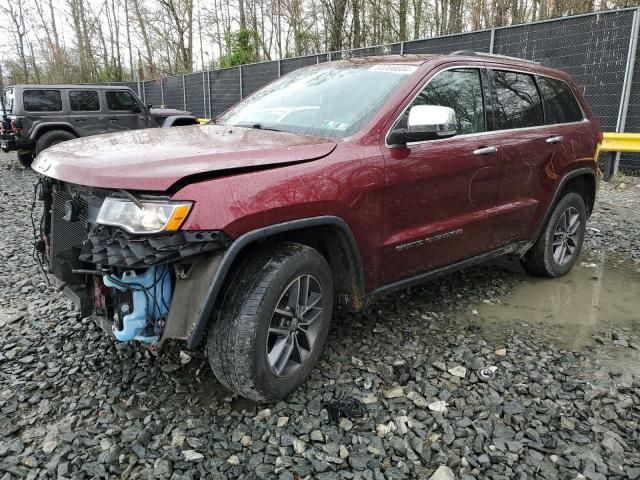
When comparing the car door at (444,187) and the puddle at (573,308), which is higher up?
the car door at (444,187)

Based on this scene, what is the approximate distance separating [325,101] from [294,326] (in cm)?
149

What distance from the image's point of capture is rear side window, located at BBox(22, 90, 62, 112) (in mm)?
11070

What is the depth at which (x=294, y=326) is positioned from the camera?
2668 mm

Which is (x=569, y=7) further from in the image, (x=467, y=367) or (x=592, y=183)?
(x=467, y=367)

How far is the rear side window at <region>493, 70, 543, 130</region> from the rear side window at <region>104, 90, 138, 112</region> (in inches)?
418

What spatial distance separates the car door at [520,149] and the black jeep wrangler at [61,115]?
303 inches

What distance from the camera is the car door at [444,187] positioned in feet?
9.85

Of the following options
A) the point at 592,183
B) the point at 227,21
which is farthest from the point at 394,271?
the point at 227,21

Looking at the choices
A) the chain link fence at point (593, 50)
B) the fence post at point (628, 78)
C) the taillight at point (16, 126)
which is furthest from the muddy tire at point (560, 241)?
the taillight at point (16, 126)

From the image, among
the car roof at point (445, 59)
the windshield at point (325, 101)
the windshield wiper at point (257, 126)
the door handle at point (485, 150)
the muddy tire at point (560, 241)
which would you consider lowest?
the muddy tire at point (560, 241)

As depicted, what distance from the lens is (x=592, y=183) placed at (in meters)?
4.71

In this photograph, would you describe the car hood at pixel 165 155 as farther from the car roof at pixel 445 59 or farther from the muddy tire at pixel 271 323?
the car roof at pixel 445 59

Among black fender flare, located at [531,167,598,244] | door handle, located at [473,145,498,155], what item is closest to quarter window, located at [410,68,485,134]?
door handle, located at [473,145,498,155]

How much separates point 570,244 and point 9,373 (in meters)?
4.53
